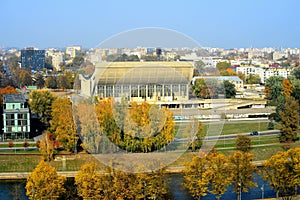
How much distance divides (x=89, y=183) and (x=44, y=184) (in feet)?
1.57

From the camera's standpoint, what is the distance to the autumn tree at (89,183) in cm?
522

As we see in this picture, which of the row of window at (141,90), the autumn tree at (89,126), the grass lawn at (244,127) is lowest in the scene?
the grass lawn at (244,127)

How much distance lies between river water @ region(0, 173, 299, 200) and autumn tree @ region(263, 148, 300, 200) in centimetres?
30

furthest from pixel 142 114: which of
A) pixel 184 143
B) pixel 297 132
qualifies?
pixel 297 132

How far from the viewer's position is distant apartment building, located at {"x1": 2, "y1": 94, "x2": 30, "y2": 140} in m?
8.83

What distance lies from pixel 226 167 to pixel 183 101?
523cm

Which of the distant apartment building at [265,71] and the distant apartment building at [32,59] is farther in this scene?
the distant apartment building at [32,59]

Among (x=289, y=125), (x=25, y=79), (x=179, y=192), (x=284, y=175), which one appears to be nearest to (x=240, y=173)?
(x=284, y=175)

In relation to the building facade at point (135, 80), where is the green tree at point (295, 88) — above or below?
below

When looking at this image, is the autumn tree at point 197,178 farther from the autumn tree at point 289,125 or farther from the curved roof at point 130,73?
the autumn tree at point 289,125

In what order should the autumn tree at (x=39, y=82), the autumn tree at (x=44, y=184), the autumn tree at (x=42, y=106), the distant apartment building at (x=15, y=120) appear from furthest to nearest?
the autumn tree at (x=39, y=82) → the autumn tree at (x=42, y=106) → the distant apartment building at (x=15, y=120) → the autumn tree at (x=44, y=184)

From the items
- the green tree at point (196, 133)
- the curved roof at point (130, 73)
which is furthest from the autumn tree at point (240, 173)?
the curved roof at point (130, 73)

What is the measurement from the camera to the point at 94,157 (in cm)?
664

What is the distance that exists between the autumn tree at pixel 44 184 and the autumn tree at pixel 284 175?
2385mm
